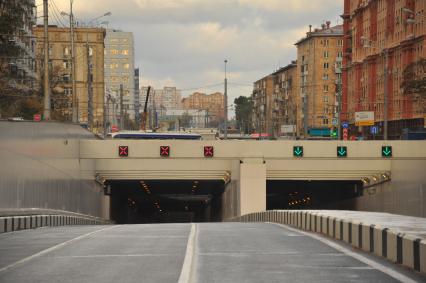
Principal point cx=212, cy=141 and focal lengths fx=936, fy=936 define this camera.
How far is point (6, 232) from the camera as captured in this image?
2811 cm

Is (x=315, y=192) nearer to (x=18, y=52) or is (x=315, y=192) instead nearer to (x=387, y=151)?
(x=387, y=151)

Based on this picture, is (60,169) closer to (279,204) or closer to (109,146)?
(109,146)

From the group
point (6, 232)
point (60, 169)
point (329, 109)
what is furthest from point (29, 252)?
point (329, 109)

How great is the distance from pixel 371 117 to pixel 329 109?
2736 inches

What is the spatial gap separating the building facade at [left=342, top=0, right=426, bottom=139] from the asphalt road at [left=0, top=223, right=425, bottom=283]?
2566 inches

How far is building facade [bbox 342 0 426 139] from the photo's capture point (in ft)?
311

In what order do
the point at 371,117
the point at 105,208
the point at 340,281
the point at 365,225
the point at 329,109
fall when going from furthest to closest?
the point at 329,109 < the point at 371,117 < the point at 105,208 < the point at 365,225 < the point at 340,281

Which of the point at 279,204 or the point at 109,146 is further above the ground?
the point at 109,146

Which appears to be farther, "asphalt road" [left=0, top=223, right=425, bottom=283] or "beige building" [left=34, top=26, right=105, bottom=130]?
"beige building" [left=34, top=26, right=105, bottom=130]

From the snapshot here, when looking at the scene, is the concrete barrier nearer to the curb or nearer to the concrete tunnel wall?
the curb

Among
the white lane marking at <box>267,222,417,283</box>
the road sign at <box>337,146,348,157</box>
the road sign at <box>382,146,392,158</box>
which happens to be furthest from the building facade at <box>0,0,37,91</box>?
the white lane marking at <box>267,222,417,283</box>

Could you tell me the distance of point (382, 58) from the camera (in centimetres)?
10769

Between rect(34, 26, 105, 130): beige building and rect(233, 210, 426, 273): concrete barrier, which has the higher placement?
rect(34, 26, 105, 130): beige building

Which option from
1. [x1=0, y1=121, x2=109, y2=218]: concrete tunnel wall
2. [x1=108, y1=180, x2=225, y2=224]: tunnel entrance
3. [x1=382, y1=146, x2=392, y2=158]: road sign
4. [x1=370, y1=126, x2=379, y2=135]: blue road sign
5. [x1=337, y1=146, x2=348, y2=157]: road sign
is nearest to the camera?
[x1=0, y1=121, x2=109, y2=218]: concrete tunnel wall
